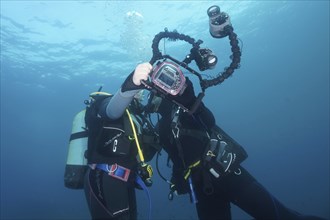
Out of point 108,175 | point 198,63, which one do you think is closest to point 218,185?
point 108,175

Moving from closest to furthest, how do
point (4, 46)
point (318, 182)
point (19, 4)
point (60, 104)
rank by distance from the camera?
point (19, 4) < point (4, 46) < point (318, 182) < point (60, 104)

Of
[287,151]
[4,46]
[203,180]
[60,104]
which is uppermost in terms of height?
[203,180]

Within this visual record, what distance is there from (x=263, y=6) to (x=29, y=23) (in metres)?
23.4

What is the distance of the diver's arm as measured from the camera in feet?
10.3

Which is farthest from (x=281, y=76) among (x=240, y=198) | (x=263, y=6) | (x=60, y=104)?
(x=240, y=198)

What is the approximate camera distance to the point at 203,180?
393 centimetres

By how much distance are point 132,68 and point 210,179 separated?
30.0 metres

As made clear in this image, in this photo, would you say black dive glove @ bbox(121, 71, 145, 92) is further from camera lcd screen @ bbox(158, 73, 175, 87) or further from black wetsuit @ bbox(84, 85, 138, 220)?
camera lcd screen @ bbox(158, 73, 175, 87)

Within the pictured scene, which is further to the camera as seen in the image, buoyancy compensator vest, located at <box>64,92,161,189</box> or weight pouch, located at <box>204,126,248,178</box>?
weight pouch, located at <box>204,126,248,178</box>

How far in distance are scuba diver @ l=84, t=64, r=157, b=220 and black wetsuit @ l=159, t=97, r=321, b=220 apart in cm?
62

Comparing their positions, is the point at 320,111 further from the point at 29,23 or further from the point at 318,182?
the point at 29,23

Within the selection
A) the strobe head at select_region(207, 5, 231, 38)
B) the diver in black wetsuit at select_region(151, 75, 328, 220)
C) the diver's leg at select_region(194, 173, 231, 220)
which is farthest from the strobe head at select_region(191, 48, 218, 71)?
the diver's leg at select_region(194, 173, 231, 220)

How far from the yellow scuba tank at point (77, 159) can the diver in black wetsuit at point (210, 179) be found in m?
1.29

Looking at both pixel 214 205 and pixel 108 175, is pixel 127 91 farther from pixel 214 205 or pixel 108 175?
pixel 214 205
